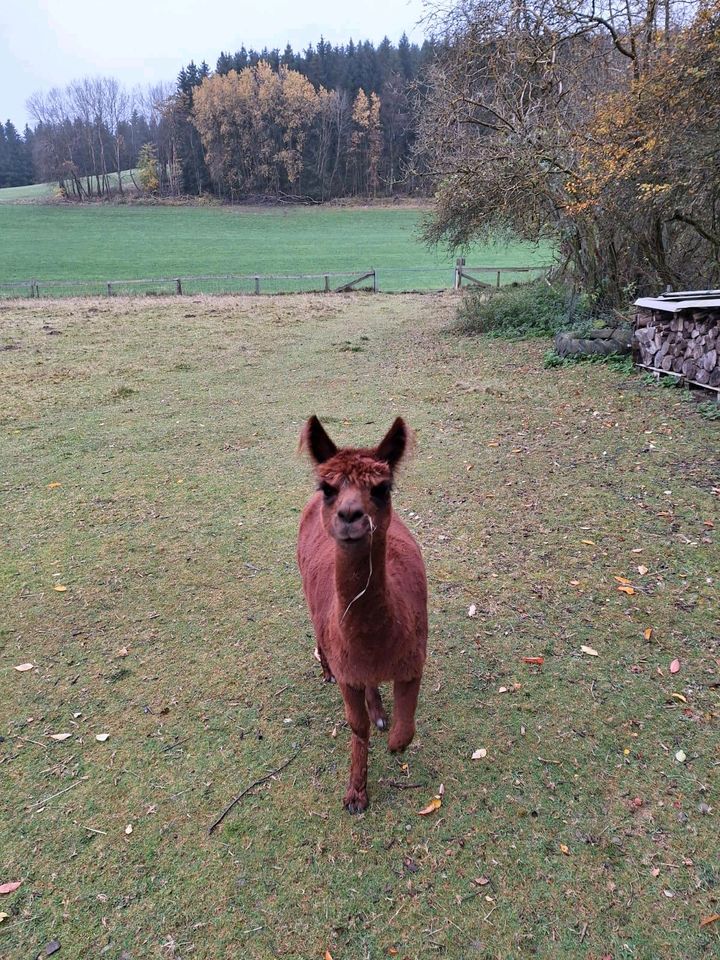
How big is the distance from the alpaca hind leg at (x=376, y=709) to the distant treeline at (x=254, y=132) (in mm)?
62692

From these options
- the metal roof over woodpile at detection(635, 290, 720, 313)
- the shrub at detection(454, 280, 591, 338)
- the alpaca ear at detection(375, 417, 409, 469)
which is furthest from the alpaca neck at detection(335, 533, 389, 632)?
the shrub at detection(454, 280, 591, 338)

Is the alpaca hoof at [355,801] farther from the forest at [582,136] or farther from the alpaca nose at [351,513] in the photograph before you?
the forest at [582,136]

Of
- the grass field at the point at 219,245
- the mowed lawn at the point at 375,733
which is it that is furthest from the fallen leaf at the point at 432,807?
the grass field at the point at 219,245

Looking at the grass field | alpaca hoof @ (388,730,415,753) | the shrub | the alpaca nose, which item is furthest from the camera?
the grass field

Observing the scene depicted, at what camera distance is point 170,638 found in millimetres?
4672

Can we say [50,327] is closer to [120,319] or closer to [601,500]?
[120,319]

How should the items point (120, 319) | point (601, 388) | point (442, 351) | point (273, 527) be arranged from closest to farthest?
point (273, 527), point (601, 388), point (442, 351), point (120, 319)

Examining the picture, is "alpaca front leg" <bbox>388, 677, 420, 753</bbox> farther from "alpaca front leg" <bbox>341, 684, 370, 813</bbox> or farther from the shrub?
the shrub

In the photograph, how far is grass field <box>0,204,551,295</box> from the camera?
35.9 m

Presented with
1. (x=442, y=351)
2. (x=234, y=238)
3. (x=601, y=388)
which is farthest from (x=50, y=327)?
(x=234, y=238)

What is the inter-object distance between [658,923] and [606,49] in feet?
49.9

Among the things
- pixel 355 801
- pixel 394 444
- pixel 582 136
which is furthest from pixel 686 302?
pixel 355 801

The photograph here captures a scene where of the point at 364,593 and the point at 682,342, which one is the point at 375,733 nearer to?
the point at 364,593

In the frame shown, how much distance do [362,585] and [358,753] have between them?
1085 mm
